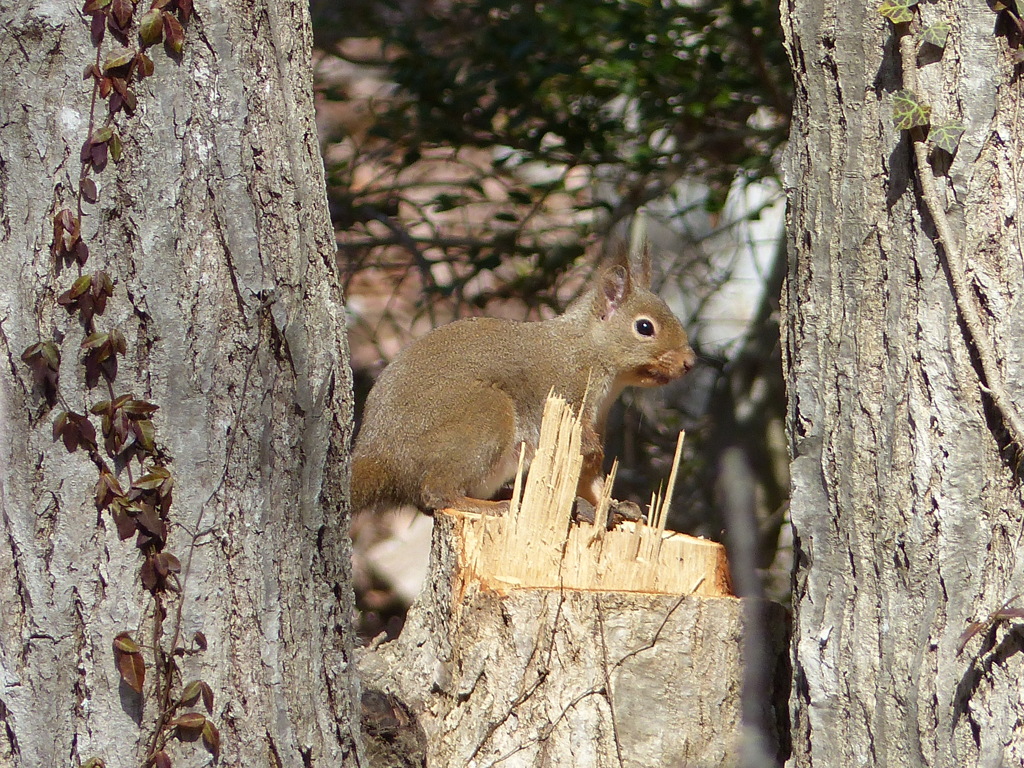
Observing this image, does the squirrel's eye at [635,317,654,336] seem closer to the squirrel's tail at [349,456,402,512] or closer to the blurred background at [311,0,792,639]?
the blurred background at [311,0,792,639]

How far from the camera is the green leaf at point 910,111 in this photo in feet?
5.91

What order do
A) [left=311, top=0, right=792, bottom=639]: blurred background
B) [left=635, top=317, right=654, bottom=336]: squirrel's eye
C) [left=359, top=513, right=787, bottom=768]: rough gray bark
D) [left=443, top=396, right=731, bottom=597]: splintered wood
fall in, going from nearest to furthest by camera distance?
1. [left=359, top=513, right=787, bottom=768]: rough gray bark
2. [left=443, top=396, right=731, bottom=597]: splintered wood
3. [left=635, top=317, right=654, bottom=336]: squirrel's eye
4. [left=311, top=0, right=792, bottom=639]: blurred background

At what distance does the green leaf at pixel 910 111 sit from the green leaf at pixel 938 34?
8 cm

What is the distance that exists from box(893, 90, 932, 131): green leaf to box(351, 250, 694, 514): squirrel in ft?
4.12

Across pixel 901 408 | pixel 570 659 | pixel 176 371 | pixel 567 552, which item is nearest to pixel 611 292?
pixel 567 552

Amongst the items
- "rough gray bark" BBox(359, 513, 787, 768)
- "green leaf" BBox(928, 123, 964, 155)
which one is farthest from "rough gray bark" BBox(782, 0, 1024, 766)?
"rough gray bark" BBox(359, 513, 787, 768)

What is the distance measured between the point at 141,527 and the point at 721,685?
122 cm

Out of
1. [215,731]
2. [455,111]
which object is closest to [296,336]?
[215,731]

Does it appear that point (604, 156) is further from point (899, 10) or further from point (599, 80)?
point (899, 10)

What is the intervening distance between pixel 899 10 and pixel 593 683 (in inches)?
53.2

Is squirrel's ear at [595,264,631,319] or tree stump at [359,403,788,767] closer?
tree stump at [359,403,788,767]

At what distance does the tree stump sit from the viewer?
2.42 meters

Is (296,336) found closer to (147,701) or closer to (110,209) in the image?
(110,209)

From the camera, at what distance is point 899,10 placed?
183 centimetres
